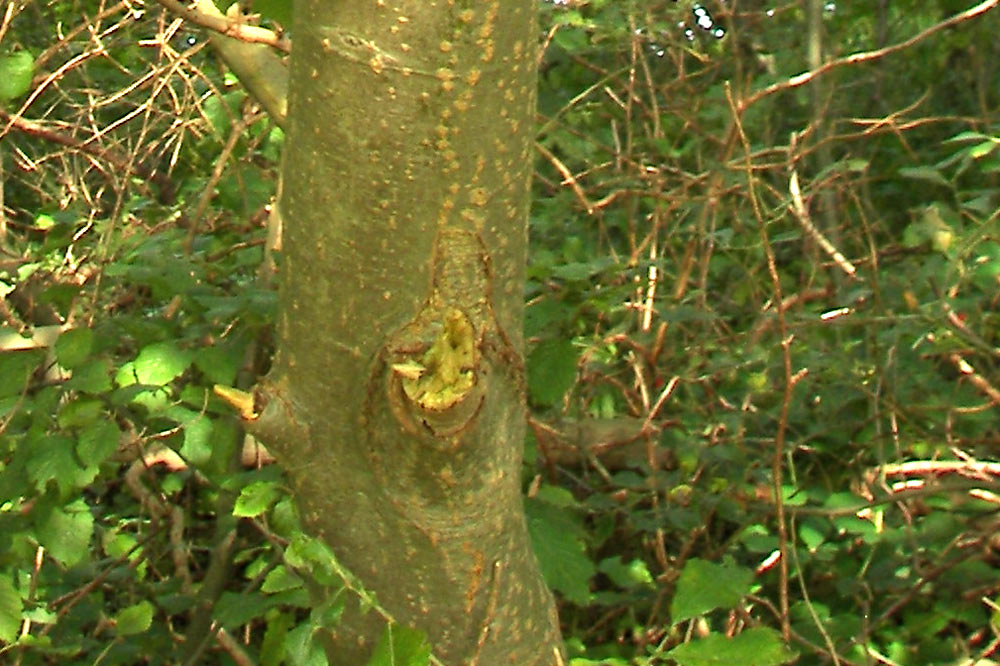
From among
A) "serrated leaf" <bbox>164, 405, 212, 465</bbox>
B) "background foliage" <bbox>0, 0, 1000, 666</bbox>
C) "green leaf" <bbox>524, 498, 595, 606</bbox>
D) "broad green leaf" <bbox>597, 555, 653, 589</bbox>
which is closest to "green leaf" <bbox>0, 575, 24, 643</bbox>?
"background foliage" <bbox>0, 0, 1000, 666</bbox>

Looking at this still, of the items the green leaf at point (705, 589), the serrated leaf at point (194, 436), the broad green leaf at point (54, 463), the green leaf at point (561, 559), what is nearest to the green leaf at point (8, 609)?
the broad green leaf at point (54, 463)

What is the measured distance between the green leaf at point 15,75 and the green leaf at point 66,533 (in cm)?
68

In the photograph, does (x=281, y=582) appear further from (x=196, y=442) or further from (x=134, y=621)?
(x=134, y=621)

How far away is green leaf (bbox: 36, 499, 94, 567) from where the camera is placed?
203cm

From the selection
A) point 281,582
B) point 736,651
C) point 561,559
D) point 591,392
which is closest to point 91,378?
point 281,582

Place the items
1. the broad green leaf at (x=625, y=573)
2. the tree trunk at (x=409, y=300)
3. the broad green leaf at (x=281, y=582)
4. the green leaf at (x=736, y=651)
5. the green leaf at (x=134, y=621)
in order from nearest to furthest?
the tree trunk at (x=409, y=300)
the green leaf at (x=736, y=651)
the broad green leaf at (x=281, y=582)
the green leaf at (x=134, y=621)
the broad green leaf at (x=625, y=573)

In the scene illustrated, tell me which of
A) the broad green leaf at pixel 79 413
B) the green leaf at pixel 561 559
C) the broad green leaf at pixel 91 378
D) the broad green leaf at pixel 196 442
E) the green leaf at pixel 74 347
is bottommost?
the green leaf at pixel 561 559

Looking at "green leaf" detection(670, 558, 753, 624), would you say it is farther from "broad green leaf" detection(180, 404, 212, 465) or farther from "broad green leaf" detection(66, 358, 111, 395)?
"broad green leaf" detection(66, 358, 111, 395)

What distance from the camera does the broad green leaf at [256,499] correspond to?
1543mm

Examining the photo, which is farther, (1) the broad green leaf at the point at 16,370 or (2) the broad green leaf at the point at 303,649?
(1) the broad green leaf at the point at 16,370

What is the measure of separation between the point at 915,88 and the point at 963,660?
259cm

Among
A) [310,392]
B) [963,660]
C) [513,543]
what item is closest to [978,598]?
[963,660]

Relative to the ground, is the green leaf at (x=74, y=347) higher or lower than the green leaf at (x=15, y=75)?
lower

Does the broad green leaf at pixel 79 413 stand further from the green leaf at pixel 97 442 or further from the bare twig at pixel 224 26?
the bare twig at pixel 224 26
